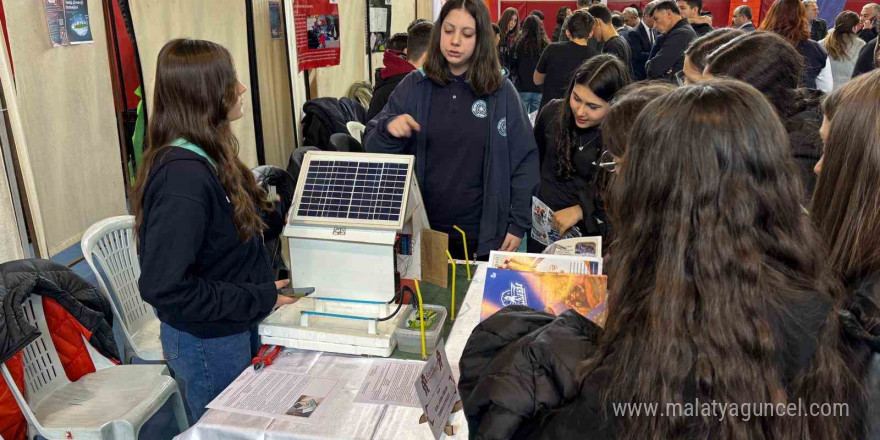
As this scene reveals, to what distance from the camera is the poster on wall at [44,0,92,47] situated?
105 inches

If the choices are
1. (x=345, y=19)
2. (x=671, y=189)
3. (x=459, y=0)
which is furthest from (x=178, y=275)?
(x=345, y=19)

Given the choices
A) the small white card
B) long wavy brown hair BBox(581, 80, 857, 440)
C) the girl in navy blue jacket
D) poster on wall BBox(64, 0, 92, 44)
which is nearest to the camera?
long wavy brown hair BBox(581, 80, 857, 440)

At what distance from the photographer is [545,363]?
76cm

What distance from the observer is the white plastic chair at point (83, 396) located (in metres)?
1.63

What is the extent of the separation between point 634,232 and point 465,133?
1303 mm

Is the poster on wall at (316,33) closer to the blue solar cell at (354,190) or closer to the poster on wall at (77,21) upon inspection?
the poster on wall at (77,21)

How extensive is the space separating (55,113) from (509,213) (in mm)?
2202

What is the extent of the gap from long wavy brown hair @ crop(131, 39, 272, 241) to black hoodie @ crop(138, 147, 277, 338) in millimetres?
48

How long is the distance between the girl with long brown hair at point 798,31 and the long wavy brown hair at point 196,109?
10.1ft

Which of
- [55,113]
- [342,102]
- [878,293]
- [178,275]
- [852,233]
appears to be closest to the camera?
[878,293]

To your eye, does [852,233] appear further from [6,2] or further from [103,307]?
[6,2]

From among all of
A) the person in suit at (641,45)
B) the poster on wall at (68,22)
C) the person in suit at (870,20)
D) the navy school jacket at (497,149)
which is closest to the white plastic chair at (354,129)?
the poster on wall at (68,22)

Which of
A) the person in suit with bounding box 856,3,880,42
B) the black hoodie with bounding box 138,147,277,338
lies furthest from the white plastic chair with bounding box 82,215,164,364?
the person in suit with bounding box 856,3,880,42

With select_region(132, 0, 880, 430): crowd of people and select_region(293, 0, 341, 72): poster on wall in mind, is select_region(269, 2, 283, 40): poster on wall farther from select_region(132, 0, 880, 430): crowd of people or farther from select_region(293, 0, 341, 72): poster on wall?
select_region(132, 0, 880, 430): crowd of people
